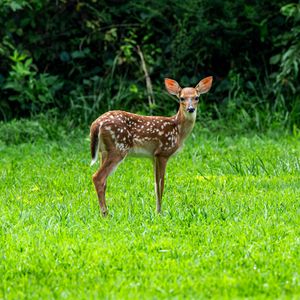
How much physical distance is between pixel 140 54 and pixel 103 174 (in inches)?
281

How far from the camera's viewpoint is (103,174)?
26.8 feet

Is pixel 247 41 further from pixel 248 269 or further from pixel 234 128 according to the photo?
pixel 248 269

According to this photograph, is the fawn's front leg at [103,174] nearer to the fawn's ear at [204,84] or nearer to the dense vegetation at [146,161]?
the dense vegetation at [146,161]

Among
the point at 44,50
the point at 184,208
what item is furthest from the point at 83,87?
the point at 184,208

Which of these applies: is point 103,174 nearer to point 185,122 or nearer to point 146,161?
point 185,122

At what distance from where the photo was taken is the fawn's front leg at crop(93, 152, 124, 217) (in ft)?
26.6

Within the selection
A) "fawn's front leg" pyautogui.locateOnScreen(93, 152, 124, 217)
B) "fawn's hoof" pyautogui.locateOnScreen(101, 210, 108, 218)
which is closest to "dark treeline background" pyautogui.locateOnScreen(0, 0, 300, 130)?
"fawn's front leg" pyautogui.locateOnScreen(93, 152, 124, 217)

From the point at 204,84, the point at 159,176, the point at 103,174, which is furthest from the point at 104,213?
the point at 204,84

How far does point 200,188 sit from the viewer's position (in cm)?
939

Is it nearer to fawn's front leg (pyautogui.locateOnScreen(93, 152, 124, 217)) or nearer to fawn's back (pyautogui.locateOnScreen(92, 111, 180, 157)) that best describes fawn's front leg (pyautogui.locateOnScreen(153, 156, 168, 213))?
fawn's back (pyautogui.locateOnScreen(92, 111, 180, 157))

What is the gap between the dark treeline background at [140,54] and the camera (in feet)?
46.6

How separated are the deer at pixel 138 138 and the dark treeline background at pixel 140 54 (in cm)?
506

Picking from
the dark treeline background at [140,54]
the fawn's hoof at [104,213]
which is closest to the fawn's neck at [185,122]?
the fawn's hoof at [104,213]

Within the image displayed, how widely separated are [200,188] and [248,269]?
3.17m
